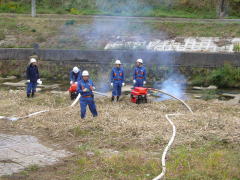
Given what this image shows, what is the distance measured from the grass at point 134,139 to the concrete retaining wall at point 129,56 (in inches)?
299

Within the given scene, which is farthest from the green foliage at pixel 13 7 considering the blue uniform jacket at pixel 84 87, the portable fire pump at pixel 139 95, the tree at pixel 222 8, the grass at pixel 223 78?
the blue uniform jacket at pixel 84 87

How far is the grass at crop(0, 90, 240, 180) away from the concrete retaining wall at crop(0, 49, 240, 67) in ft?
24.9

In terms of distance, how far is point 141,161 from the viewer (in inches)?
338

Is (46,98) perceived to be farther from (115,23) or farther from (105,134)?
(115,23)

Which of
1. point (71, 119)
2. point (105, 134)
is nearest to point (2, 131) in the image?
point (71, 119)

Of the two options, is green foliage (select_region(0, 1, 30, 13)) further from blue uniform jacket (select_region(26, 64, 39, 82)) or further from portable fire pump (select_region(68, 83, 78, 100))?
portable fire pump (select_region(68, 83, 78, 100))

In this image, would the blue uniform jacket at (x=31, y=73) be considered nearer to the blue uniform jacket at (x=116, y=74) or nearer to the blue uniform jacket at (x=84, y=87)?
the blue uniform jacket at (x=116, y=74)

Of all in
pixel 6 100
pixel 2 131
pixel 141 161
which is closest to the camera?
pixel 141 161

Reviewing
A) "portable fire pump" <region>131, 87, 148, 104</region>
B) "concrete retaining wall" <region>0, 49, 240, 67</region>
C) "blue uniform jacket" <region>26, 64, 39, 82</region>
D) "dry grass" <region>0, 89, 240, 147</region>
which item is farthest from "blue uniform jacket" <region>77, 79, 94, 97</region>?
"concrete retaining wall" <region>0, 49, 240, 67</region>

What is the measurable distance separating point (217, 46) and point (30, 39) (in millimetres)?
11707

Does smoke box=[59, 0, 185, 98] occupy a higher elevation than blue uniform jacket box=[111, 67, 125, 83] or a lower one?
higher

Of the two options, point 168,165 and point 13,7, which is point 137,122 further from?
point 13,7

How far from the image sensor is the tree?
1190 inches

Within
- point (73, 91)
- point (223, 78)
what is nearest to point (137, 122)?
point (73, 91)
